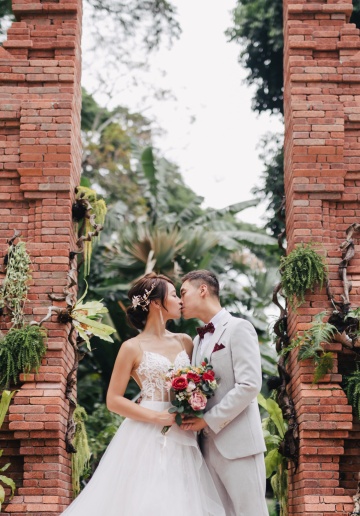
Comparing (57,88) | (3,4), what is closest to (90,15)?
(3,4)

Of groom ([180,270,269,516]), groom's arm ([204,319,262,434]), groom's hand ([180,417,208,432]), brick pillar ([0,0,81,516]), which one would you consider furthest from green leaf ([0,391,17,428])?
groom's arm ([204,319,262,434])

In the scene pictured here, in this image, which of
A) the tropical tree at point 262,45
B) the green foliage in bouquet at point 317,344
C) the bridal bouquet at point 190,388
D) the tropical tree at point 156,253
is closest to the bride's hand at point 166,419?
the bridal bouquet at point 190,388

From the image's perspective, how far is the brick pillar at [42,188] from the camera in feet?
23.1

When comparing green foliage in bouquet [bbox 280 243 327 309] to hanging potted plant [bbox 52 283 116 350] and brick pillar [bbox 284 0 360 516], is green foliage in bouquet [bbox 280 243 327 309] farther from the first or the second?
hanging potted plant [bbox 52 283 116 350]

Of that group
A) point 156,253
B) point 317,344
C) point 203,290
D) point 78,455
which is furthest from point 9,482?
point 156,253

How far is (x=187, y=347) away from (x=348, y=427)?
→ 7.03 ft

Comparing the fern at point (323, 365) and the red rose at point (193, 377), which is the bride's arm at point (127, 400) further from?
the fern at point (323, 365)

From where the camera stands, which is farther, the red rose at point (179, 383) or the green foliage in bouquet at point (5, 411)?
the green foliage in bouquet at point (5, 411)

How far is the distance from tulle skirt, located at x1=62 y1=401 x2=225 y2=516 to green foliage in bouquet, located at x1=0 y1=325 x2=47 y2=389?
2.02 meters

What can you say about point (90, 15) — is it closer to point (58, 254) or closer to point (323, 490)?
point (58, 254)

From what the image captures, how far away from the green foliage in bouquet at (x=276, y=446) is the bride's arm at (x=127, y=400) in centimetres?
252

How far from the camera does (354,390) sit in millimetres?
7066

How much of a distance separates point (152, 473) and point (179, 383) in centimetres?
63

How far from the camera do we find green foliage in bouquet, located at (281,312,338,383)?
23.1 ft
